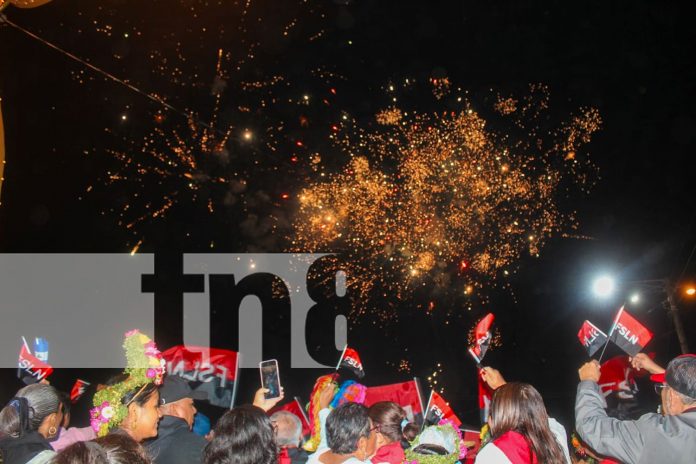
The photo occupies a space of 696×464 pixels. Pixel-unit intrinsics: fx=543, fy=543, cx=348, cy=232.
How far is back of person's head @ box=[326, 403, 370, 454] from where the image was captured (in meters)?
3.30

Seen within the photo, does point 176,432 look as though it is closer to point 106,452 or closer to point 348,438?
point 348,438

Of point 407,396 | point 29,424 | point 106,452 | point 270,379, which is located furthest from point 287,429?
point 407,396

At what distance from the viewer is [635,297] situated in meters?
12.8

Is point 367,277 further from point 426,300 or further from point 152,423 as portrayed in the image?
point 152,423

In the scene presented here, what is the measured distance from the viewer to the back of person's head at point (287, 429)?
14.1 ft

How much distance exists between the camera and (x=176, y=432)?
3.45m

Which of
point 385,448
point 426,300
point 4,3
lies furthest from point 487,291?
point 4,3

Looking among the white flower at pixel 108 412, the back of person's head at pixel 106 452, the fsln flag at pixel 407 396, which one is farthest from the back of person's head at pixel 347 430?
the fsln flag at pixel 407 396

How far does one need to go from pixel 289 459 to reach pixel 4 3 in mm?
4734

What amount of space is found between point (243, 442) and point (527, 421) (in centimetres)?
168

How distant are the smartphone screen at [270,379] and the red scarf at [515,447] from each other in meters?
1.84

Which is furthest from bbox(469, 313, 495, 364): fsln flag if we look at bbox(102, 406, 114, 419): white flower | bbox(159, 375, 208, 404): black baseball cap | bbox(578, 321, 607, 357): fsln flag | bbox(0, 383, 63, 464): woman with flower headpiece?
bbox(0, 383, 63, 464): woman with flower headpiece

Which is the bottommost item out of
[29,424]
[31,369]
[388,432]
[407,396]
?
[407,396]

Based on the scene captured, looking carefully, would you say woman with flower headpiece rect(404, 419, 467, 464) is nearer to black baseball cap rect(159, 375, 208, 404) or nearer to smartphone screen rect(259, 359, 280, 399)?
smartphone screen rect(259, 359, 280, 399)
